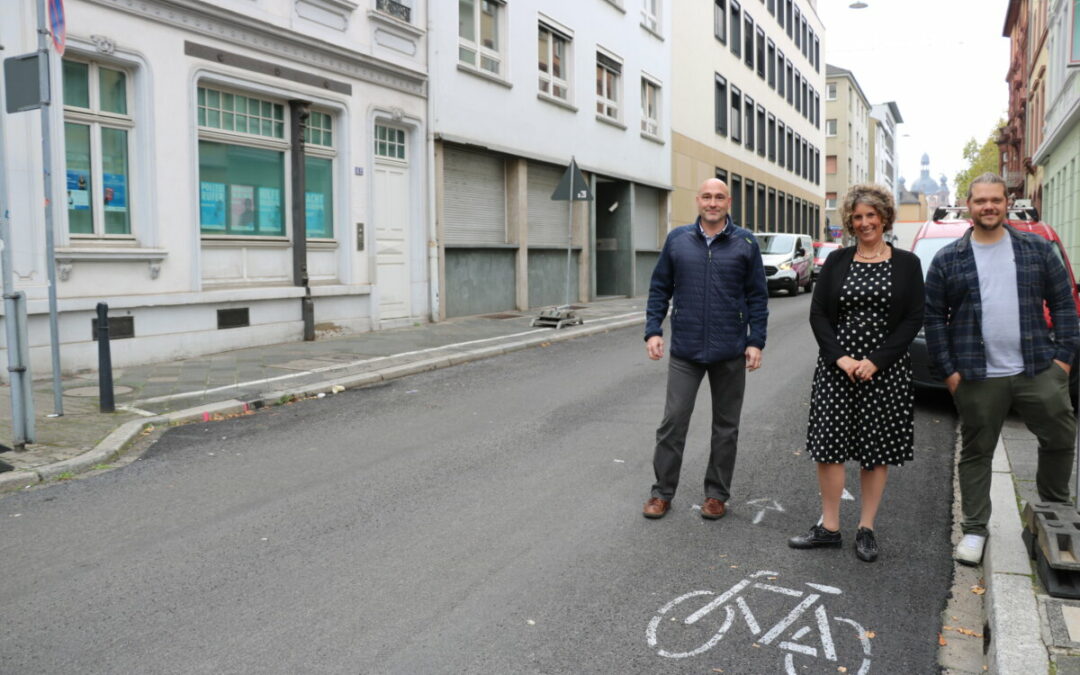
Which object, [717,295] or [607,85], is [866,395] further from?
[607,85]

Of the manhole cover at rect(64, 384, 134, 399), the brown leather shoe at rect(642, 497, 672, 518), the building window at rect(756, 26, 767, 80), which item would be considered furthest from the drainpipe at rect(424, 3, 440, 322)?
the building window at rect(756, 26, 767, 80)

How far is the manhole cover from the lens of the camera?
907 centimetres

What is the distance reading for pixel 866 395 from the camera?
455 cm

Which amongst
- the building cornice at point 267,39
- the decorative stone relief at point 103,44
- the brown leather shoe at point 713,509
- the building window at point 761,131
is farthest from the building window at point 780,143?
the brown leather shoe at point 713,509

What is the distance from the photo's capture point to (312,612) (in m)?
3.90

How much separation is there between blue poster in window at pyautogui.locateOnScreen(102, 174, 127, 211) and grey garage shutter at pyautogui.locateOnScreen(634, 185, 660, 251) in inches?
661

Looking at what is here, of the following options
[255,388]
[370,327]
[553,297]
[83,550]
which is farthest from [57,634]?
[553,297]

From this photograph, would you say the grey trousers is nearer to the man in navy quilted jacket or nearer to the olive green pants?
the man in navy quilted jacket

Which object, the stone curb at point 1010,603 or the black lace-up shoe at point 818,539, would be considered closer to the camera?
the stone curb at point 1010,603

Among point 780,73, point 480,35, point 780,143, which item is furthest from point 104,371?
point 780,73

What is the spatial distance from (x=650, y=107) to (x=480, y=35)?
34.0 feet

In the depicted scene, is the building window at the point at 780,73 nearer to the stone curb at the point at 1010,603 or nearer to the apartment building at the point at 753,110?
the apartment building at the point at 753,110

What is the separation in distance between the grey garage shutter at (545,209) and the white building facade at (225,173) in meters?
4.45

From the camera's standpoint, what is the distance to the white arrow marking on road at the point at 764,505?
5356mm
